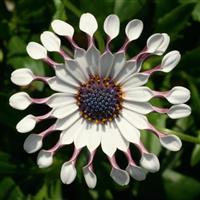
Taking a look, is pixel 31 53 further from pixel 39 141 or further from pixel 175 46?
pixel 175 46

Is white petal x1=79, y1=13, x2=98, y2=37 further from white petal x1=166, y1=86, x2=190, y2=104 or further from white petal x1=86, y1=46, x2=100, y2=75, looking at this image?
white petal x1=166, y1=86, x2=190, y2=104

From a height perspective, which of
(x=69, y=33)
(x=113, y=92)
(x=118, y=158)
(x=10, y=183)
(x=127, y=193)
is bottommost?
(x=127, y=193)

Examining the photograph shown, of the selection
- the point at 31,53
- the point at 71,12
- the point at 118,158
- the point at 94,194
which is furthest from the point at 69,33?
the point at 94,194

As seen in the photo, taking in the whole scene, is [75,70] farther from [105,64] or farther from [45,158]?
[45,158]

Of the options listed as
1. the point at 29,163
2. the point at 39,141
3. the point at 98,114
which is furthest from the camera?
the point at 29,163

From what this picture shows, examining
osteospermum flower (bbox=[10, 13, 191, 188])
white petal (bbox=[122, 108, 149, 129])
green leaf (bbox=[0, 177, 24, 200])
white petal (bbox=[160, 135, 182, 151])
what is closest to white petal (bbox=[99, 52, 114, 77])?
osteospermum flower (bbox=[10, 13, 191, 188])

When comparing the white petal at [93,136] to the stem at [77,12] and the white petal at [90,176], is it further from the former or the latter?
the stem at [77,12]

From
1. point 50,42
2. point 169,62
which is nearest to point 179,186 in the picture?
point 169,62

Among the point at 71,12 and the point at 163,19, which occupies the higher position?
the point at 71,12
